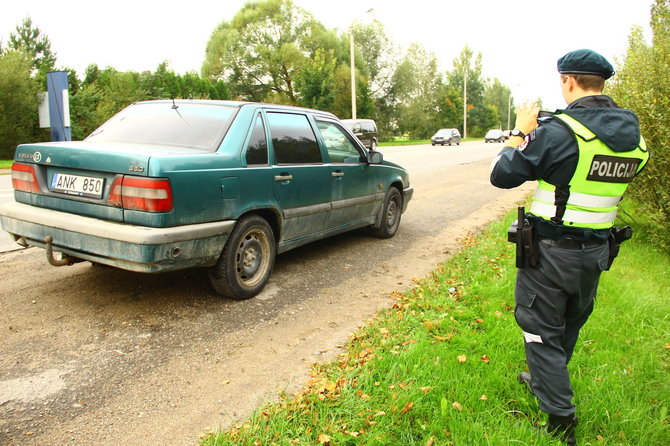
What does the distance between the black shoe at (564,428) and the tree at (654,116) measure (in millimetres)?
4364

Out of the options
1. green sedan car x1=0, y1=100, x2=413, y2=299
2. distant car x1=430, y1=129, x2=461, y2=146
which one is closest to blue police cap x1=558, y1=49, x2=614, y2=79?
green sedan car x1=0, y1=100, x2=413, y2=299

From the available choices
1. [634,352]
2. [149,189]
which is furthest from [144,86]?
[634,352]

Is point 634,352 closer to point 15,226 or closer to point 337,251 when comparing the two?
point 337,251

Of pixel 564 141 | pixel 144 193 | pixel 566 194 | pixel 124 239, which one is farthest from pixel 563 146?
pixel 124 239

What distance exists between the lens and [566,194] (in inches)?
95.5

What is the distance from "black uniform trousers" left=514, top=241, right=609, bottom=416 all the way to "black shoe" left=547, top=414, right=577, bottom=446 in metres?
0.04

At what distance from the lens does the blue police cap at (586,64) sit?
7.92 feet

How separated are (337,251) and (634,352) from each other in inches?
133

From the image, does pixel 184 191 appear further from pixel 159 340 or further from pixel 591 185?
pixel 591 185

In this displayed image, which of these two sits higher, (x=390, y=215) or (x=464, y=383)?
(x=390, y=215)

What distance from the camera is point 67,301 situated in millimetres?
4109

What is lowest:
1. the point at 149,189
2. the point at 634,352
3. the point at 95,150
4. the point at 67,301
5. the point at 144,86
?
the point at 634,352

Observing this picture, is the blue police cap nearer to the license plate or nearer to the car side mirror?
the license plate

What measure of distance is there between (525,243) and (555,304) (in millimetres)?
330
